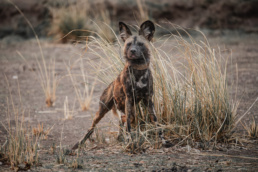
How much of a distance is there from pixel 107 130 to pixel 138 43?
159 centimetres

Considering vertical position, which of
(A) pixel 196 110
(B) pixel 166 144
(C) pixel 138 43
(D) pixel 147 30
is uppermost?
(D) pixel 147 30

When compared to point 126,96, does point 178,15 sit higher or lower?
higher

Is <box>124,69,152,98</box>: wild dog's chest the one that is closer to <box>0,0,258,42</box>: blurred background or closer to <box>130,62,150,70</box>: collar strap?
<box>130,62,150,70</box>: collar strap

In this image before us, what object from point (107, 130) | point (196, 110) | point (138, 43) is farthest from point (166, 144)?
point (107, 130)

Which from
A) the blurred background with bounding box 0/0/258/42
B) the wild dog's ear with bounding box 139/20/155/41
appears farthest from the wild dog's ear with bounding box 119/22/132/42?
the blurred background with bounding box 0/0/258/42

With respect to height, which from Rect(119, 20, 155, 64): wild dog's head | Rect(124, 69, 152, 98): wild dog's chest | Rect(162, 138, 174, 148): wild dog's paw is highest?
Rect(119, 20, 155, 64): wild dog's head

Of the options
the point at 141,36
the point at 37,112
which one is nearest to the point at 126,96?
the point at 141,36

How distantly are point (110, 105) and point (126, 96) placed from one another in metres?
0.47

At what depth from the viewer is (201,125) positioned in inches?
155

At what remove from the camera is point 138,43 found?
3.53m

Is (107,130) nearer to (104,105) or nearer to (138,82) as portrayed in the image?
(104,105)

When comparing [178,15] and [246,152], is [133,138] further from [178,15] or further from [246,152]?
[178,15]

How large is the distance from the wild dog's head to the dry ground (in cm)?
89

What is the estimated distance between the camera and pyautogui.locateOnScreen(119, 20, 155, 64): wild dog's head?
11.3 ft
